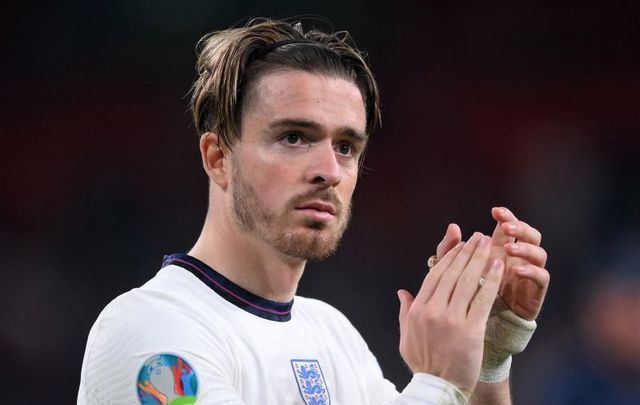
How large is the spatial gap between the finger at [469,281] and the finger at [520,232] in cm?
19

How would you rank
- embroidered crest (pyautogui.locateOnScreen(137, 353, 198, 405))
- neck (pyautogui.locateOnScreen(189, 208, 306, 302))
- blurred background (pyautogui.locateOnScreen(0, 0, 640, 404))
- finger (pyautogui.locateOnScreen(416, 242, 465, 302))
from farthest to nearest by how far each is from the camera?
blurred background (pyautogui.locateOnScreen(0, 0, 640, 404)) → neck (pyautogui.locateOnScreen(189, 208, 306, 302)) → finger (pyautogui.locateOnScreen(416, 242, 465, 302)) → embroidered crest (pyautogui.locateOnScreen(137, 353, 198, 405))

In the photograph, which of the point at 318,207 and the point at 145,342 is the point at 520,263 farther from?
the point at 145,342

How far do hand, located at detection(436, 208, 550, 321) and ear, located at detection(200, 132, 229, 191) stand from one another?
0.62m

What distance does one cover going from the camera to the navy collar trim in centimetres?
241

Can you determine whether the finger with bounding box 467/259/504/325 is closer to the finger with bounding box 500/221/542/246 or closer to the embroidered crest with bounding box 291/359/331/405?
the finger with bounding box 500/221/542/246

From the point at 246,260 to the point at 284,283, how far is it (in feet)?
0.42

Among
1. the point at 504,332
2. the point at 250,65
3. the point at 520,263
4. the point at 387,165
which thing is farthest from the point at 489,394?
the point at 387,165

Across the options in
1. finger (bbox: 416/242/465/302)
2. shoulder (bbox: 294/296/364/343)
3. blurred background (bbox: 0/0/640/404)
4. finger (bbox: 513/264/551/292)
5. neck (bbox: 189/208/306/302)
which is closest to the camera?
finger (bbox: 416/242/465/302)

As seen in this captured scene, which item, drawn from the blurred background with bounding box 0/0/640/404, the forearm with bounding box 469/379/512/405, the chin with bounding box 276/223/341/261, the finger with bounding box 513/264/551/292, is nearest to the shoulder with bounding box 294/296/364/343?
the chin with bounding box 276/223/341/261

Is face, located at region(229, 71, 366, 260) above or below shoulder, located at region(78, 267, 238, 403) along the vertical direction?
above

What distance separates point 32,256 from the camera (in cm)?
556

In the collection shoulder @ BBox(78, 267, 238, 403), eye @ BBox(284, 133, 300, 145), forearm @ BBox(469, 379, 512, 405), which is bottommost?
forearm @ BBox(469, 379, 512, 405)

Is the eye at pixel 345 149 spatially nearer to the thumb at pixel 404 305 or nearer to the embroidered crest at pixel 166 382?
the thumb at pixel 404 305

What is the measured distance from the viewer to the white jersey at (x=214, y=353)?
6.69 feet
